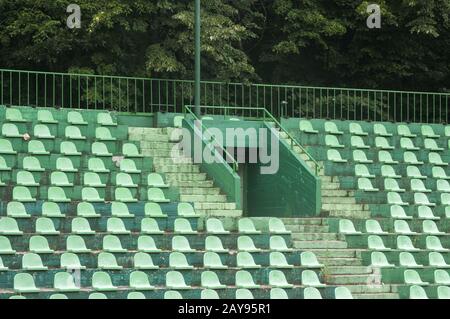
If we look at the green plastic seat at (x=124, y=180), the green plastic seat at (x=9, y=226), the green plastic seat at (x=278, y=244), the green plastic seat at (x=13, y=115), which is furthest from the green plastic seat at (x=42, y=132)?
the green plastic seat at (x=278, y=244)

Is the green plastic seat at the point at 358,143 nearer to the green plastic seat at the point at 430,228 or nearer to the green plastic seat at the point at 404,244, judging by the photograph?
the green plastic seat at the point at 430,228

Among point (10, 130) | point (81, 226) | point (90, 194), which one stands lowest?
point (81, 226)

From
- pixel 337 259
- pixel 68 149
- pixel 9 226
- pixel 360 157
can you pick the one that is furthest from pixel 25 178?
pixel 360 157

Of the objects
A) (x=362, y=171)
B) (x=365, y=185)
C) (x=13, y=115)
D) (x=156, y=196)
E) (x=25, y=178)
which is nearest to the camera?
(x=25, y=178)

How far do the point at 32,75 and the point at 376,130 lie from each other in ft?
25.4

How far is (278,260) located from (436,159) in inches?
256

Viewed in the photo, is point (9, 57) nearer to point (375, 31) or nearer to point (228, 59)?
point (228, 59)

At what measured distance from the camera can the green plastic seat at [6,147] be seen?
59.0 ft

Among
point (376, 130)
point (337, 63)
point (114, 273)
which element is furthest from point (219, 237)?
point (337, 63)

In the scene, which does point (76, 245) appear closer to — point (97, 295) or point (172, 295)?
point (97, 295)

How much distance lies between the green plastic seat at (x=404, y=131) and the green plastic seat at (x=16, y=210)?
948 cm

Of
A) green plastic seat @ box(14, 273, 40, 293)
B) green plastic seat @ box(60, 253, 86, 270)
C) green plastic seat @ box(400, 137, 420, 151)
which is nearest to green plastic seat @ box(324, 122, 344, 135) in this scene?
green plastic seat @ box(400, 137, 420, 151)

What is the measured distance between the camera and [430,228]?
19.8 meters

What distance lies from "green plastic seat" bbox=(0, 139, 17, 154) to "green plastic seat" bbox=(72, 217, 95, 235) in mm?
2286
